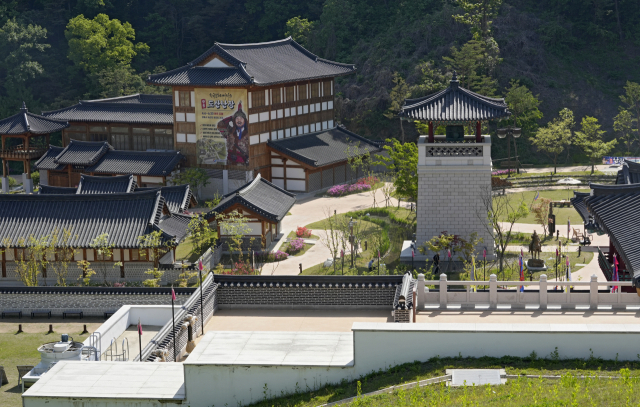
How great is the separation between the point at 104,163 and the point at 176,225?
18106 millimetres

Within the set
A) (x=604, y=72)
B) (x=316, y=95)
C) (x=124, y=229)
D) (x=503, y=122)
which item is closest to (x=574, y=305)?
(x=124, y=229)

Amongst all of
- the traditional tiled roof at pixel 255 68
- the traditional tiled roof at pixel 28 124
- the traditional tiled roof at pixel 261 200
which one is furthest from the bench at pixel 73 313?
the traditional tiled roof at pixel 28 124

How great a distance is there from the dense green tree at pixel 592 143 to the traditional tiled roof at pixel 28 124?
36.3 meters

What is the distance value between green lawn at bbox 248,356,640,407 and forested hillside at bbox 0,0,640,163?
45246 mm

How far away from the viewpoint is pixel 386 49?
258 ft

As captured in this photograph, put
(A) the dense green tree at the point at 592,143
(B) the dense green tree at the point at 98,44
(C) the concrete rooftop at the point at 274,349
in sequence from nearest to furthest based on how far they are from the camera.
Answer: (C) the concrete rooftop at the point at 274,349 → (A) the dense green tree at the point at 592,143 → (B) the dense green tree at the point at 98,44

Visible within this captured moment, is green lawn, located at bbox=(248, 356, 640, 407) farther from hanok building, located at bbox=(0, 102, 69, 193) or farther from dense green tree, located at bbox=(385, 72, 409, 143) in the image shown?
dense green tree, located at bbox=(385, 72, 409, 143)

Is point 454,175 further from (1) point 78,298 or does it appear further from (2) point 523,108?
(2) point 523,108

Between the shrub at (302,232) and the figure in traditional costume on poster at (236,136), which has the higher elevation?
the figure in traditional costume on poster at (236,136)

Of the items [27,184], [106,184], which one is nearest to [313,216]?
[106,184]

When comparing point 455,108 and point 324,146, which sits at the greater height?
point 455,108

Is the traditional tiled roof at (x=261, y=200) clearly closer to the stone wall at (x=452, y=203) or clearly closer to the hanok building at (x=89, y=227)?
the hanok building at (x=89, y=227)

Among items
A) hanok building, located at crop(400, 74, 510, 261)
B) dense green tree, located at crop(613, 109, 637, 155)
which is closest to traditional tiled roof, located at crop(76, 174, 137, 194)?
hanok building, located at crop(400, 74, 510, 261)

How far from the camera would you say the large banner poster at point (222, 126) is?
176 ft
